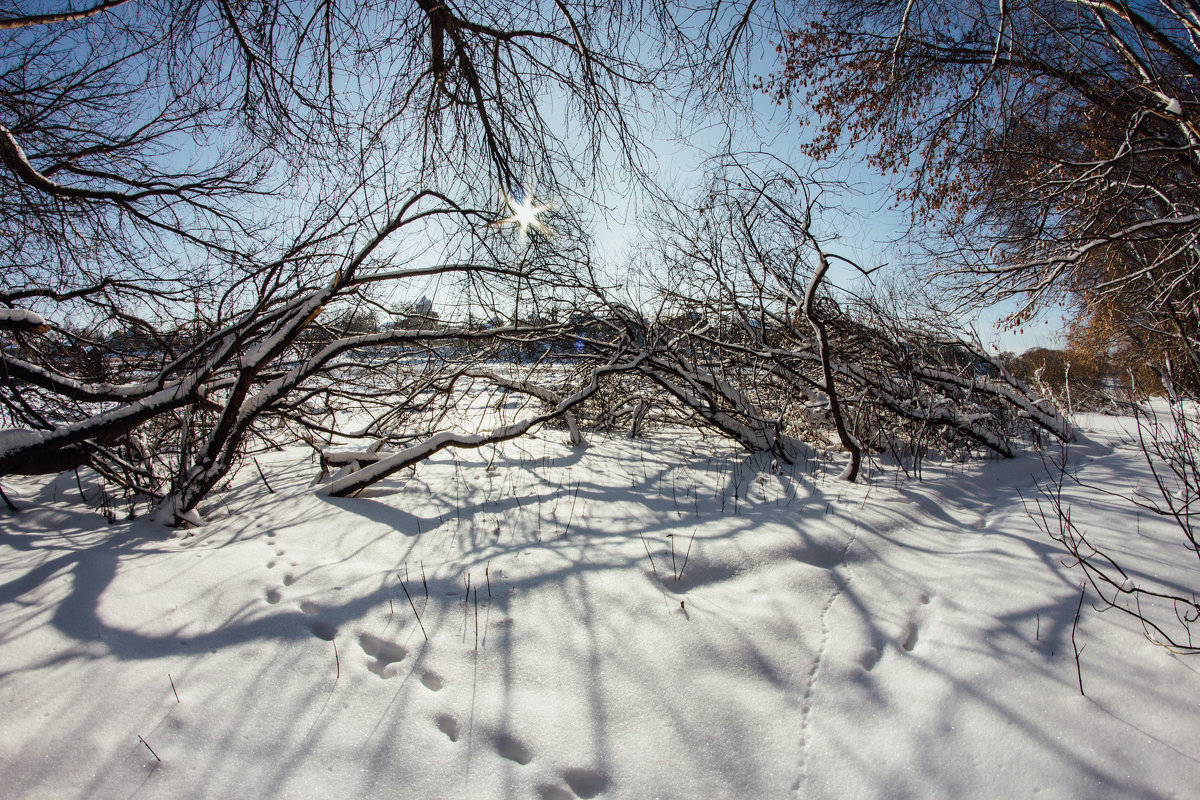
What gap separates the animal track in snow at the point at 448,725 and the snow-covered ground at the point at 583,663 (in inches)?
0.9

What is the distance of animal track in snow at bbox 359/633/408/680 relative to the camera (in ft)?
6.32

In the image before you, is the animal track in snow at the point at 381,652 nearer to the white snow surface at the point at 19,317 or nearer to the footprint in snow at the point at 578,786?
the footprint in snow at the point at 578,786

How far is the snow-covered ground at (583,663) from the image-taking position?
4.86 ft

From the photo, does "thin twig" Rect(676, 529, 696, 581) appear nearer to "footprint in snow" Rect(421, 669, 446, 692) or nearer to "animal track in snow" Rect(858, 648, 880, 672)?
"animal track in snow" Rect(858, 648, 880, 672)

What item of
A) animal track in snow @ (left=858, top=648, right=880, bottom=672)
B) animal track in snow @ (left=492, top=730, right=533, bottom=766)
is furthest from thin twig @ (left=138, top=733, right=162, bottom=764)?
animal track in snow @ (left=858, top=648, right=880, bottom=672)

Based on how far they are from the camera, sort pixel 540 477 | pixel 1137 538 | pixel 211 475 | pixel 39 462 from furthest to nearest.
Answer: pixel 540 477 → pixel 211 475 → pixel 39 462 → pixel 1137 538

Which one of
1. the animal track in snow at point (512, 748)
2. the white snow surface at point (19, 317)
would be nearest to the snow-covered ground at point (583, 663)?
the animal track in snow at point (512, 748)

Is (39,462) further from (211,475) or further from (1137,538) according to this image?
(1137,538)

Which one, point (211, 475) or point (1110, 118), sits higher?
point (1110, 118)

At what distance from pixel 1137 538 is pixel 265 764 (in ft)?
14.4

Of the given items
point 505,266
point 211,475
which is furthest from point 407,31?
point 211,475

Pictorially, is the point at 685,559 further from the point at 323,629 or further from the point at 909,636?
the point at 323,629

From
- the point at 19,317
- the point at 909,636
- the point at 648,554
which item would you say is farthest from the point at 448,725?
the point at 19,317

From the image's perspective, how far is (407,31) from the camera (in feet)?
11.0
